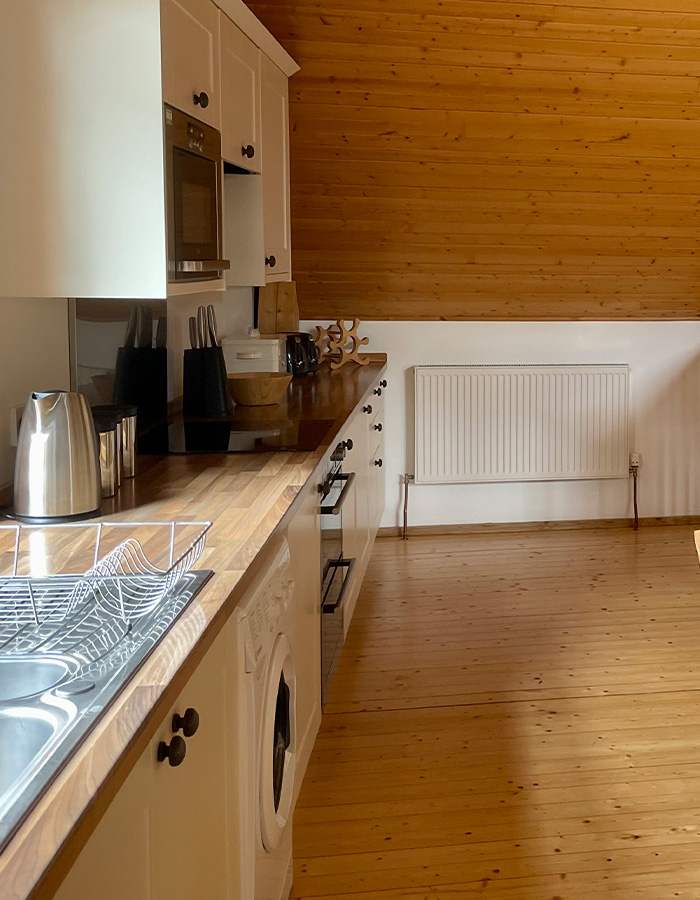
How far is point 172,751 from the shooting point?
119cm

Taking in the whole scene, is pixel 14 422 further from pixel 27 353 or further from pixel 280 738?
pixel 280 738

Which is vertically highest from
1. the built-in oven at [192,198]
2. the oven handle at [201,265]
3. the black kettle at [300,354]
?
the built-in oven at [192,198]

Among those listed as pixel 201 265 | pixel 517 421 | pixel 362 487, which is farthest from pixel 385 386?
pixel 201 265

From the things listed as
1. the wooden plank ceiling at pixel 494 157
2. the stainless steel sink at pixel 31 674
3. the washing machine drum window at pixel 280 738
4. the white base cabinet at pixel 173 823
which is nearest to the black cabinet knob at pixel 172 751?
the white base cabinet at pixel 173 823

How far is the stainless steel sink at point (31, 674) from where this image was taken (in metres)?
1.13

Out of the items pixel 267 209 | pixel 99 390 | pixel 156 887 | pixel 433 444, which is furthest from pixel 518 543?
pixel 156 887

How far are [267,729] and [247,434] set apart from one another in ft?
4.21

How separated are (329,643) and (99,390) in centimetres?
102

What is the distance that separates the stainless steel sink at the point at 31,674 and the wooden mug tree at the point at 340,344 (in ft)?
12.2

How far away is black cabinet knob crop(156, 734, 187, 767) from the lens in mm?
1177

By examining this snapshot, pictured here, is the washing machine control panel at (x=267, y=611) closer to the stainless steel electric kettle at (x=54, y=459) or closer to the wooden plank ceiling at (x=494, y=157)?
the stainless steel electric kettle at (x=54, y=459)

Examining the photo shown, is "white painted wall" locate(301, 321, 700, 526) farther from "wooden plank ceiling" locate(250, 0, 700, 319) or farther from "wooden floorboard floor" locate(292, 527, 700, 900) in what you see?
"wooden floorboard floor" locate(292, 527, 700, 900)

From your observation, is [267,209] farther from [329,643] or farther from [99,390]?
[329,643]

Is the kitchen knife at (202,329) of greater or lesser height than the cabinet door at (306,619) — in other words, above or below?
above
